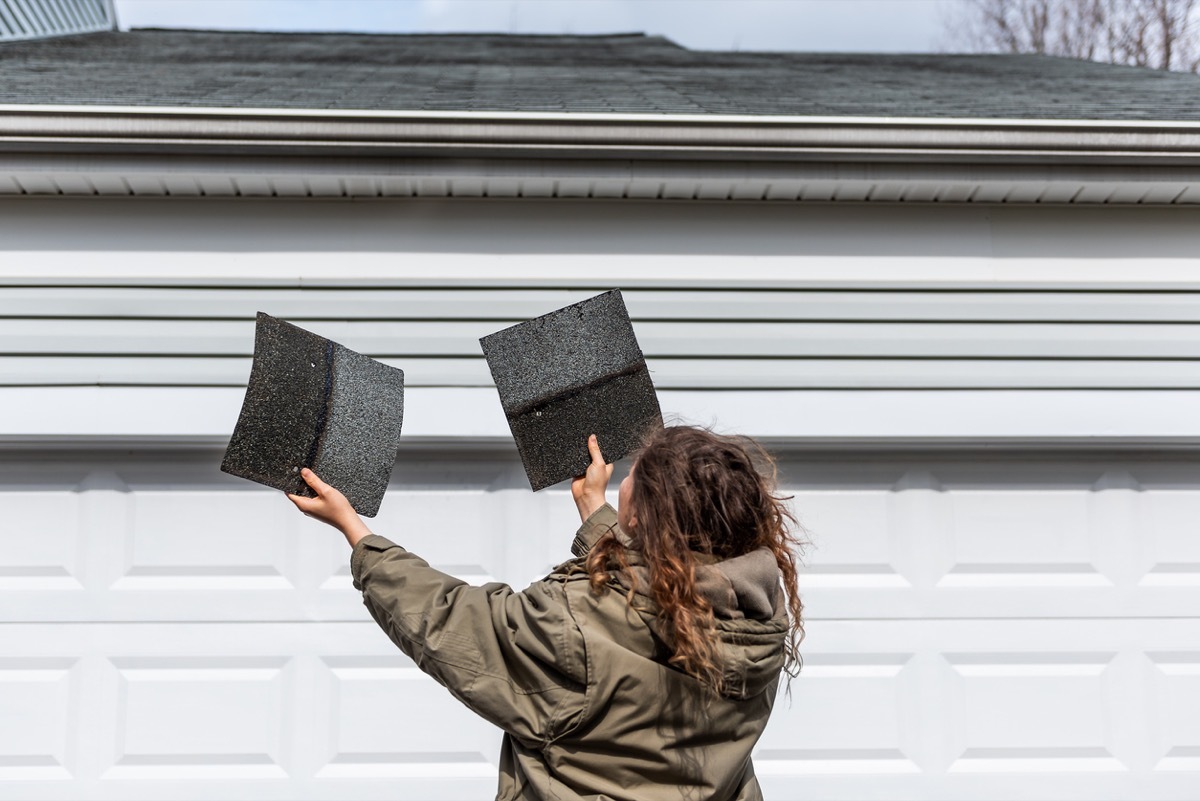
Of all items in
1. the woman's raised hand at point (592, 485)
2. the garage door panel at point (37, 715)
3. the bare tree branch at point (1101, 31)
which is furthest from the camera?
the bare tree branch at point (1101, 31)

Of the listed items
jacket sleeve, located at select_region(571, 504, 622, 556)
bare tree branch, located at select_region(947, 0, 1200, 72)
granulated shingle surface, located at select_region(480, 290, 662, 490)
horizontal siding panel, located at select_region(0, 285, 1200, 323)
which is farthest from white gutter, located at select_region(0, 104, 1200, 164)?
bare tree branch, located at select_region(947, 0, 1200, 72)

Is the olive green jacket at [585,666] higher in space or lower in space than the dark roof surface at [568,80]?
lower

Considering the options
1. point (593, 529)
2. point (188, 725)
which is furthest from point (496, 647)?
point (188, 725)

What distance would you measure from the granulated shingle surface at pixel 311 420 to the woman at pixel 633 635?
0.18 m

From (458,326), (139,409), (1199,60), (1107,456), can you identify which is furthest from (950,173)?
(1199,60)

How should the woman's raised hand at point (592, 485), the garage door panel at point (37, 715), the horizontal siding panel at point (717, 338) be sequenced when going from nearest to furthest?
the woman's raised hand at point (592, 485) < the garage door panel at point (37, 715) < the horizontal siding panel at point (717, 338)

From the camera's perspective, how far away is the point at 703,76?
523 cm

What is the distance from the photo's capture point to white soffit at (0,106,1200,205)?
346cm

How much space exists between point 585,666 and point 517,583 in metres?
2.03

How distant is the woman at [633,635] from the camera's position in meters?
1.69

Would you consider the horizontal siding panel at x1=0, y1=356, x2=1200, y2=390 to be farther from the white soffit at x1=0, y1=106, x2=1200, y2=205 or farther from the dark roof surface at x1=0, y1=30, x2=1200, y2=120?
the dark roof surface at x1=0, y1=30, x2=1200, y2=120

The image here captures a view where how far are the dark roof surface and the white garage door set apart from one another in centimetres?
131

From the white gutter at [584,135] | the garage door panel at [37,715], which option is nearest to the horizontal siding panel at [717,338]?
the white gutter at [584,135]

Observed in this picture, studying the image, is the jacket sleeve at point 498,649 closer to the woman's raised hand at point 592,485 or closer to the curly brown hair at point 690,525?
the curly brown hair at point 690,525
